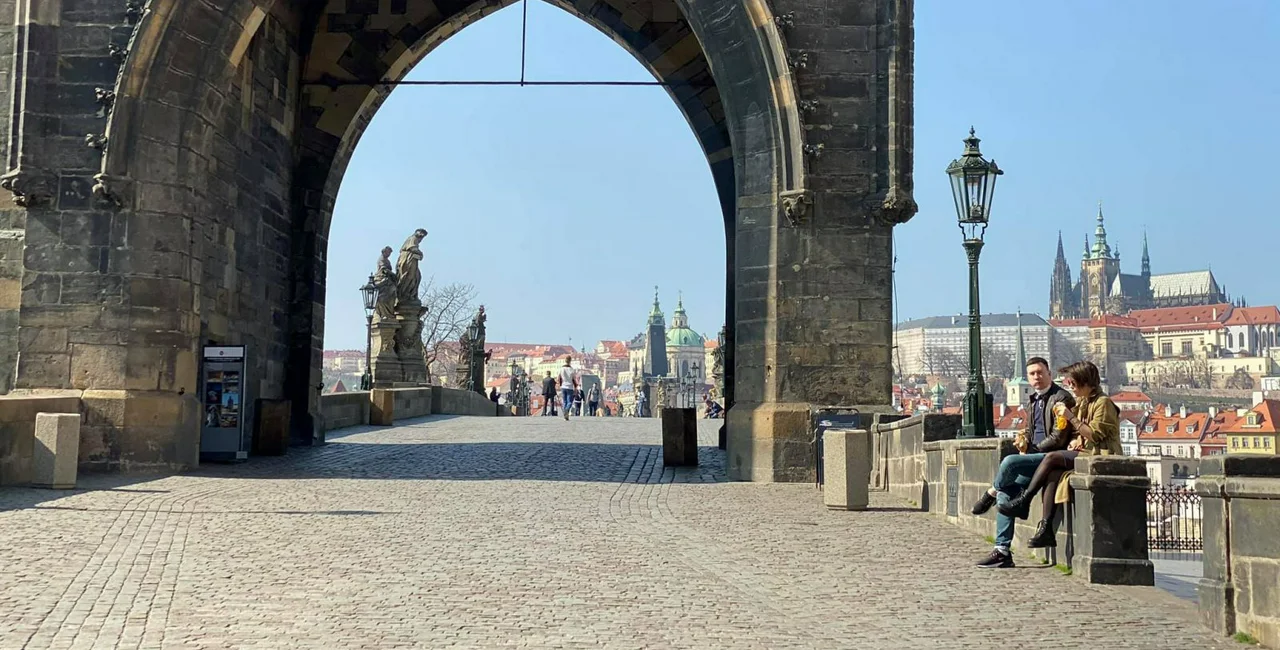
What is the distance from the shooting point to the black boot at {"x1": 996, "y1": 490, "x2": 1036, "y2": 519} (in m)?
8.23

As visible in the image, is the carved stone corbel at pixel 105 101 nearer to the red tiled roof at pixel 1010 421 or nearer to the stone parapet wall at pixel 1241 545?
the stone parapet wall at pixel 1241 545

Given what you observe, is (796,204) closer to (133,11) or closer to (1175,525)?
(133,11)

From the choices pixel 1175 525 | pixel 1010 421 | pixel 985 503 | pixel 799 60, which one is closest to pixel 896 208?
pixel 799 60

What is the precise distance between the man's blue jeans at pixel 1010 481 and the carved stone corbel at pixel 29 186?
10.5 metres

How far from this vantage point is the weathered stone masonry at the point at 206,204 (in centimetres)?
1407

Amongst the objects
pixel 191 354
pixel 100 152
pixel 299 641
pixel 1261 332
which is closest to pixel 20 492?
pixel 191 354

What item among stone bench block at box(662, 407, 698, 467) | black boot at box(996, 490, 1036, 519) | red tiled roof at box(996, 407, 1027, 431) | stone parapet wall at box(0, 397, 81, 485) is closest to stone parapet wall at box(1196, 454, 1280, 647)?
black boot at box(996, 490, 1036, 519)

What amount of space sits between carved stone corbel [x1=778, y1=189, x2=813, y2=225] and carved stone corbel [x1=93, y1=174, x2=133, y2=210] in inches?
275

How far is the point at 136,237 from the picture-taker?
1420cm

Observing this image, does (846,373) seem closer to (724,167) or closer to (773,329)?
(773,329)

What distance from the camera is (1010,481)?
8414 mm

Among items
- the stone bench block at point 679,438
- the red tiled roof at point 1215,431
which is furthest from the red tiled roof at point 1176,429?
the stone bench block at point 679,438

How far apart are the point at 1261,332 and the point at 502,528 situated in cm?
18887

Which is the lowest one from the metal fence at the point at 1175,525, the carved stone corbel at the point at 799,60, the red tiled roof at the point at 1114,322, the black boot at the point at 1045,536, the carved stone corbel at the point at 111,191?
the metal fence at the point at 1175,525
